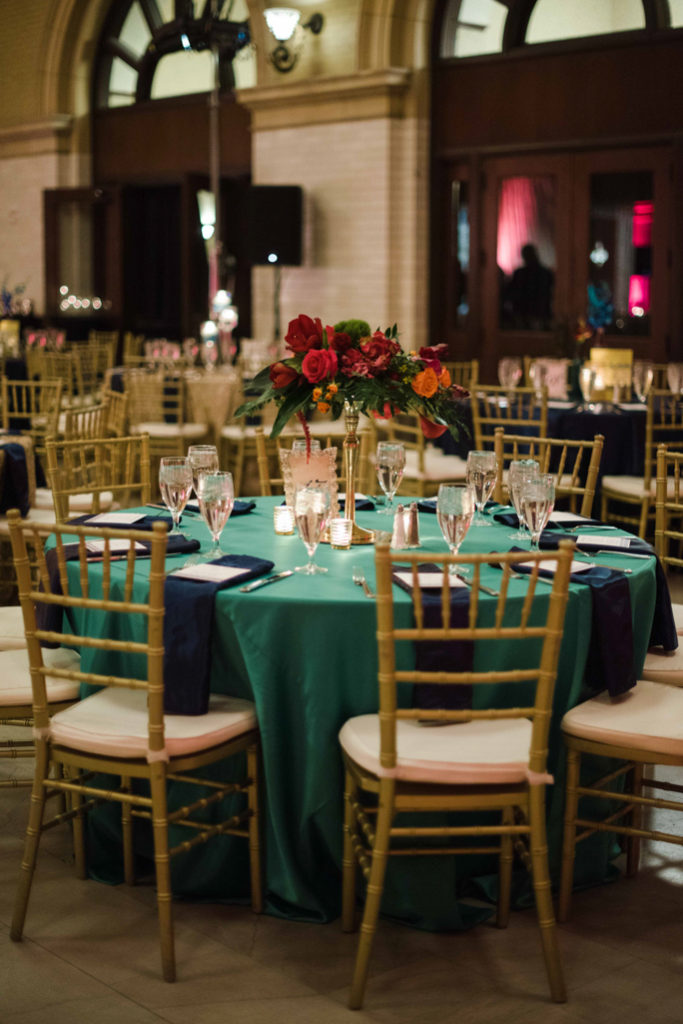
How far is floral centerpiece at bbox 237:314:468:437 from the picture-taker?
3.16 meters

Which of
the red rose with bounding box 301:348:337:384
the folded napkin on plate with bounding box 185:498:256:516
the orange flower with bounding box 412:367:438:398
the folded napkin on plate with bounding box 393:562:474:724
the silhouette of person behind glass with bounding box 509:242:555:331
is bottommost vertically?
the folded napkin on plate with bounding box 393:562:474:724

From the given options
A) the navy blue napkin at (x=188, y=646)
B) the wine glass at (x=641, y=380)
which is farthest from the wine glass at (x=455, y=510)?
the wine glass at (x=641, y=380)

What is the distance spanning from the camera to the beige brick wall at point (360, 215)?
10.3 metres

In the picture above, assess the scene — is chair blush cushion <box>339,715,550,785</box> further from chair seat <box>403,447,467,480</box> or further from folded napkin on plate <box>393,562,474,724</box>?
chair seat <box>403,447,467,480</box>

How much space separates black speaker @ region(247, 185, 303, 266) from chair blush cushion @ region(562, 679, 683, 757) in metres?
8.22

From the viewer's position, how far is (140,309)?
44.9ft

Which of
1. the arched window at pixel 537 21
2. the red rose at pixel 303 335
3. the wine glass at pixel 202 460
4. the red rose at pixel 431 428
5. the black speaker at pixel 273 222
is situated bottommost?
the wine glass at pixel 202 460

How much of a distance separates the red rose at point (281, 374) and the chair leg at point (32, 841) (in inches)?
42.5

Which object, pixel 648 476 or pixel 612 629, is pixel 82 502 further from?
pixel 612 629

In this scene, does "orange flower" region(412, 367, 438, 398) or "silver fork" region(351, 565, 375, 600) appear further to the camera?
"orange flower" region(412, 367, 438, 398)

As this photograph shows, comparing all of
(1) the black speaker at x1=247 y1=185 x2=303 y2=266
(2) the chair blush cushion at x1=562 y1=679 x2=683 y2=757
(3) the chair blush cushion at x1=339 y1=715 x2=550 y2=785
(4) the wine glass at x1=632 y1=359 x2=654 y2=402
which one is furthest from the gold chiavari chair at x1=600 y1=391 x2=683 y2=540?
(1) the black speaker at x1=247 y1=185 x2=303 y2=266

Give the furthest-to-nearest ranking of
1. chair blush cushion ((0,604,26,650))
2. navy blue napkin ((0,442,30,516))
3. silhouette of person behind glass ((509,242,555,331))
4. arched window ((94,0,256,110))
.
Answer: arched window ((94,0,256,110))
silhouette of person behind glass ((509,242,555,331))
navy blue napkin ((0,442,30,516))
chair blush cushion ((0,604,26,650))

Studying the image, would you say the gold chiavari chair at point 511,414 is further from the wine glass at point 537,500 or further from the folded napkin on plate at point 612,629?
the folded napkin on plate at point 612,629

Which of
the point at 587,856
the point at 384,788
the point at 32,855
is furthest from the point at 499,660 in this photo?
the point at 32,855
